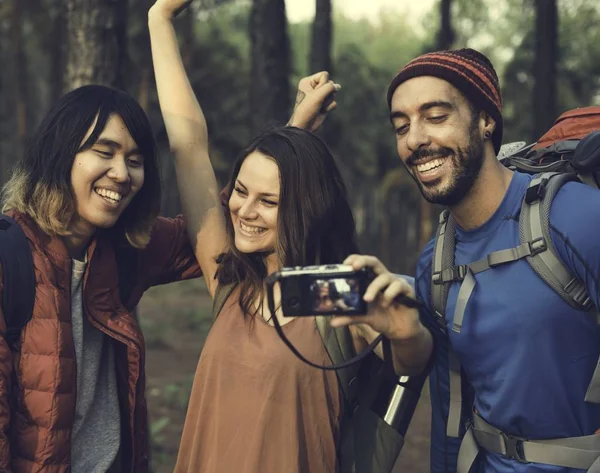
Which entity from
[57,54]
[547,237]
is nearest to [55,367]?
[547,237]

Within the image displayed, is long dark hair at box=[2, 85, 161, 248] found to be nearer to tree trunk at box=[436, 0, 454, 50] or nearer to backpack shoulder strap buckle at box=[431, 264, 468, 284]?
backpack shoulder strap buckle at box=[431, 264, 468, 284]

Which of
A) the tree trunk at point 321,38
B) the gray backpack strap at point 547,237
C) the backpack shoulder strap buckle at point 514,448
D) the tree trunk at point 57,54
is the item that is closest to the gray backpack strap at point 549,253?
the gray backpack strap at point 547,237

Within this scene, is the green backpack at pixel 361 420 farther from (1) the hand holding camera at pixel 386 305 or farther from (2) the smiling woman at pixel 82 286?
(2) the smiling woman at pixel 82 286

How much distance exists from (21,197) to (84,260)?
0.35 meters

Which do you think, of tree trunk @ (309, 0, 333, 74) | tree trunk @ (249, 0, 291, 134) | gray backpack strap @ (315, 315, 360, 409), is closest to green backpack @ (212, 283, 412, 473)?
gray backpack strap @ (315, 315, 360, 409)

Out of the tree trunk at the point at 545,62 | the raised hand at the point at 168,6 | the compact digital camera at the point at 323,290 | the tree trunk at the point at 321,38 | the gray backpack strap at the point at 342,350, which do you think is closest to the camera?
the compact digital camera at the point at 323,290

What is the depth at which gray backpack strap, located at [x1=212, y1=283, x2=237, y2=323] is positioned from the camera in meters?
3.22

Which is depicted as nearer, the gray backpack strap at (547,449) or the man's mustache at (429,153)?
the gray backpack strap at (547,449)

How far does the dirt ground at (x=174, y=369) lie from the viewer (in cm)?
838

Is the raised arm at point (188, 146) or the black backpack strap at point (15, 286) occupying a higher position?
the raised arm at point (188, 146)

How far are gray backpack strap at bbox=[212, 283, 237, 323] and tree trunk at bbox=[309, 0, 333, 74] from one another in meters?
7.67

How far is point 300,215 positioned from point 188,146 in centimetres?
77

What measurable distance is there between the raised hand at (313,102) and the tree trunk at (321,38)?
687 cm

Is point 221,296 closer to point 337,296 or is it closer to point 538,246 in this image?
point 337,296
